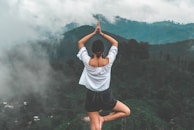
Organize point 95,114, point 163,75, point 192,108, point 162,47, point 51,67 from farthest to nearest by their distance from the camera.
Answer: point 162,47
point 51,67
point 163,75
point 192,108
point 95,114

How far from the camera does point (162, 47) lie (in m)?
167

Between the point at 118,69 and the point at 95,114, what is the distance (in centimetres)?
7259

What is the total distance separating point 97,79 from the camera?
6711mm

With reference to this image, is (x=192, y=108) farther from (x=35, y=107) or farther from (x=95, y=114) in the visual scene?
(x=95, y=114)

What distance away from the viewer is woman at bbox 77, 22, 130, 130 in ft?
→ 21.8

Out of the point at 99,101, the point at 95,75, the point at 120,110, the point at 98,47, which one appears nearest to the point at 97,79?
the point at 95,75

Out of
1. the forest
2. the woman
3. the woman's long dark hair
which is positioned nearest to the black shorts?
the woman

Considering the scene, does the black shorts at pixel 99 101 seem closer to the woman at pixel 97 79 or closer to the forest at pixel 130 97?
the woman at pixel 97 79

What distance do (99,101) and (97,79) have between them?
389mm

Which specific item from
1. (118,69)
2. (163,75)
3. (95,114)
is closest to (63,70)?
(118,69)

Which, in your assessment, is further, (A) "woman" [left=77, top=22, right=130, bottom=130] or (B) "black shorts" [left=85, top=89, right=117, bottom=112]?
(B) "black shorts" [left=85, top=89, right=117, bottom=112]

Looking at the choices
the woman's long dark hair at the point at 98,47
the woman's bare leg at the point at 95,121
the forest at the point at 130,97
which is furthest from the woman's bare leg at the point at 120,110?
the forest at the point at 130,97

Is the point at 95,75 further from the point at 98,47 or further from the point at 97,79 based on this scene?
the point at 98,47

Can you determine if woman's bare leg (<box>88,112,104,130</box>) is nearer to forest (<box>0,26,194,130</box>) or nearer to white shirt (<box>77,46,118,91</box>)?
white shirt (<box>77,46,118,91</box>)
